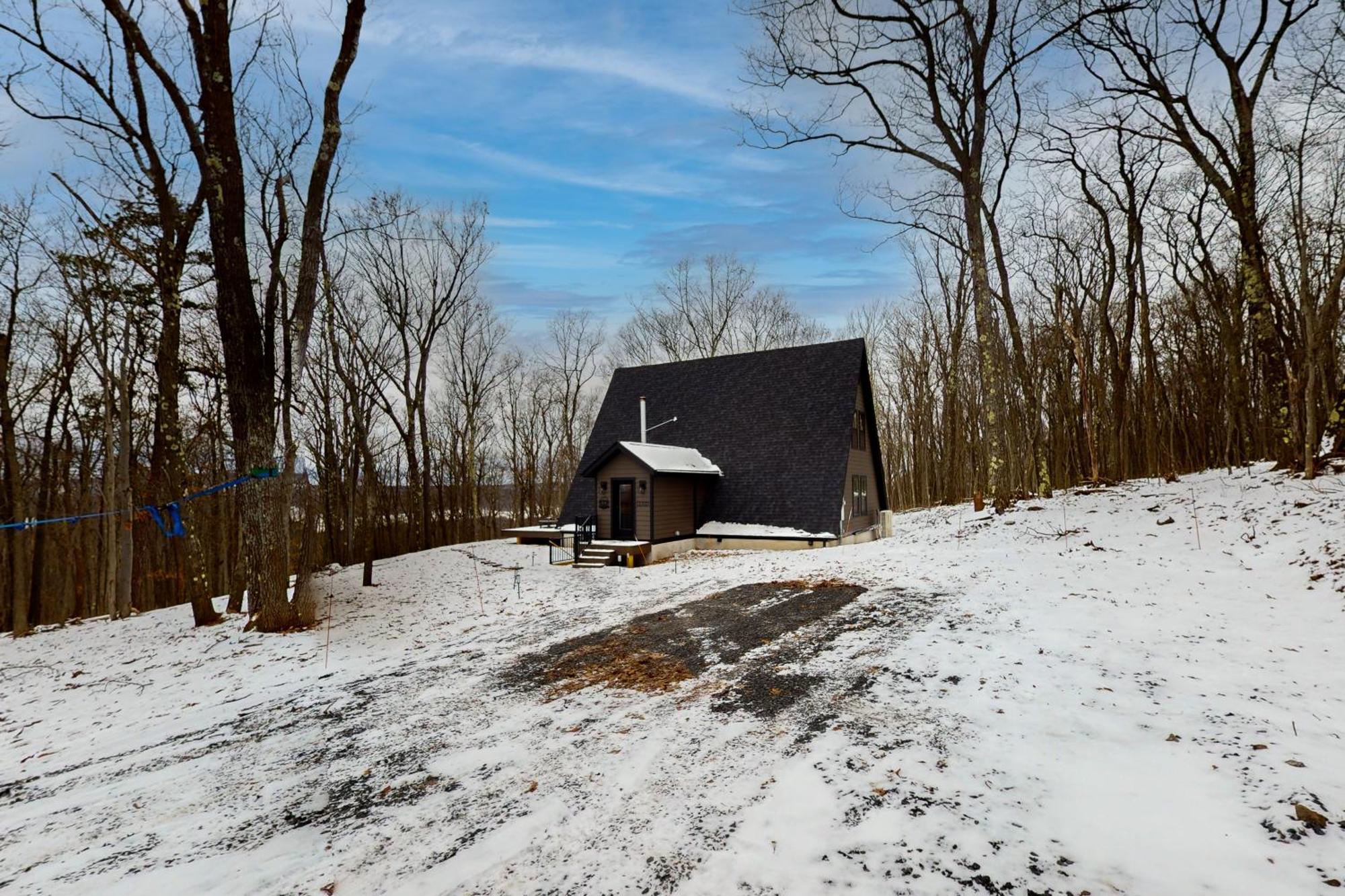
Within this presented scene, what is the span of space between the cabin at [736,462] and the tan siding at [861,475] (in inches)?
2.8

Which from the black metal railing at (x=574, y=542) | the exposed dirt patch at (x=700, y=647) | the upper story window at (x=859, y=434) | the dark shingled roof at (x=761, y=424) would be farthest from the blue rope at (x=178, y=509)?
the upper story window at (x=859, y=434)

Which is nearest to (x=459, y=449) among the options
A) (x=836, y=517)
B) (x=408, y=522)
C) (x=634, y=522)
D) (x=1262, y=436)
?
(x=408, y=522)

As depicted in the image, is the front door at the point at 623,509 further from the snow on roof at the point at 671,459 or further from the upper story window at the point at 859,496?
the upper story window at the point at 859,496

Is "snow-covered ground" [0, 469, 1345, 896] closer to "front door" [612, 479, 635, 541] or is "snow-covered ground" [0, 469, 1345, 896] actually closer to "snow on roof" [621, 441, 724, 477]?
"snow on roof" [621, 441, 724, 477]

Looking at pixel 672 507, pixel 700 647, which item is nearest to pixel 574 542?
pixel 672 507

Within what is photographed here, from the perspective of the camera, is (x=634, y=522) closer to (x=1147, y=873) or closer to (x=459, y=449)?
(x=1147, y=873)

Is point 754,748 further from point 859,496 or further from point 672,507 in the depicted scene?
point 859,496

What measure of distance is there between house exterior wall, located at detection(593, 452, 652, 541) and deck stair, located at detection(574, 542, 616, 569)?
1053 millimetres

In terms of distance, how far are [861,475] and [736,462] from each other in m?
4.44

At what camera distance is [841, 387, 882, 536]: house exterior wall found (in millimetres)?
17984

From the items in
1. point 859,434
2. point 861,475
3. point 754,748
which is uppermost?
point 859,434

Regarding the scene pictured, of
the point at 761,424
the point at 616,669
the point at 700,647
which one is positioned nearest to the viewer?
the point at 616,669

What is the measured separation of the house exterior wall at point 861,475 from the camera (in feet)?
59.0

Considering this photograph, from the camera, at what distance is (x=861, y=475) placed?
65.1ft
